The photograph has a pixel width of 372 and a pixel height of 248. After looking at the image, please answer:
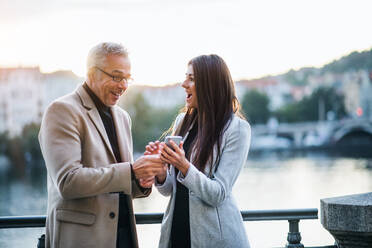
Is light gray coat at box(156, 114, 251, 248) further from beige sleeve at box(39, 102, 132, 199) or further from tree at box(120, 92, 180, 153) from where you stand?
tree at box(120, 92, 180, 153)

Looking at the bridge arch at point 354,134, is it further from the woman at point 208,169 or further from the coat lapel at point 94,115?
the coat lapel at point 94,115

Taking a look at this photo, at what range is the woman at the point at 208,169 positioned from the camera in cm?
186

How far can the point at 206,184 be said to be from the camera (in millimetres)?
1823

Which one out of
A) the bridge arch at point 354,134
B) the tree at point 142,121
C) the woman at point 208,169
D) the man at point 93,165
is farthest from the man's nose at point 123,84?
the bridge arch at point 354,134

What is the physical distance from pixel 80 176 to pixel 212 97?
0.61 m

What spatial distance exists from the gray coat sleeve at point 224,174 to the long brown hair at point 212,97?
5 centimetres

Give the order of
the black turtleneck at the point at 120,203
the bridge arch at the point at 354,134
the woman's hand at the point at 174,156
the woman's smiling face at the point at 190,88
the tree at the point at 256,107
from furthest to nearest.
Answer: the tree at the point at 256,107 < the bridge arch at the point at 354,134 < the woman's smiling face at the point at 190,88 < the black turtleneck at the point at 120,203 < the woman's hand at the point at 174,156

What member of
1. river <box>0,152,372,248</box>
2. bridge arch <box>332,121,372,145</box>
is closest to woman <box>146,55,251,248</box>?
river <box>0,152,372,248</box>

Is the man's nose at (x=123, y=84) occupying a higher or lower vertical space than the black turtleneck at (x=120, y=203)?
higher

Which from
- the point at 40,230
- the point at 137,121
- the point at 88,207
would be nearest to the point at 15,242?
the point at 40,230

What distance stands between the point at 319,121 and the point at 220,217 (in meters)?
55.7

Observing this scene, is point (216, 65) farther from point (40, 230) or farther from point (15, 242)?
point (15, 242)

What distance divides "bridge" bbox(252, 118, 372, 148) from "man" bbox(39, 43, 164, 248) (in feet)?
147

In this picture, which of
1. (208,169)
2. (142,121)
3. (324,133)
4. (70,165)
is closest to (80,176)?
(70,165)
